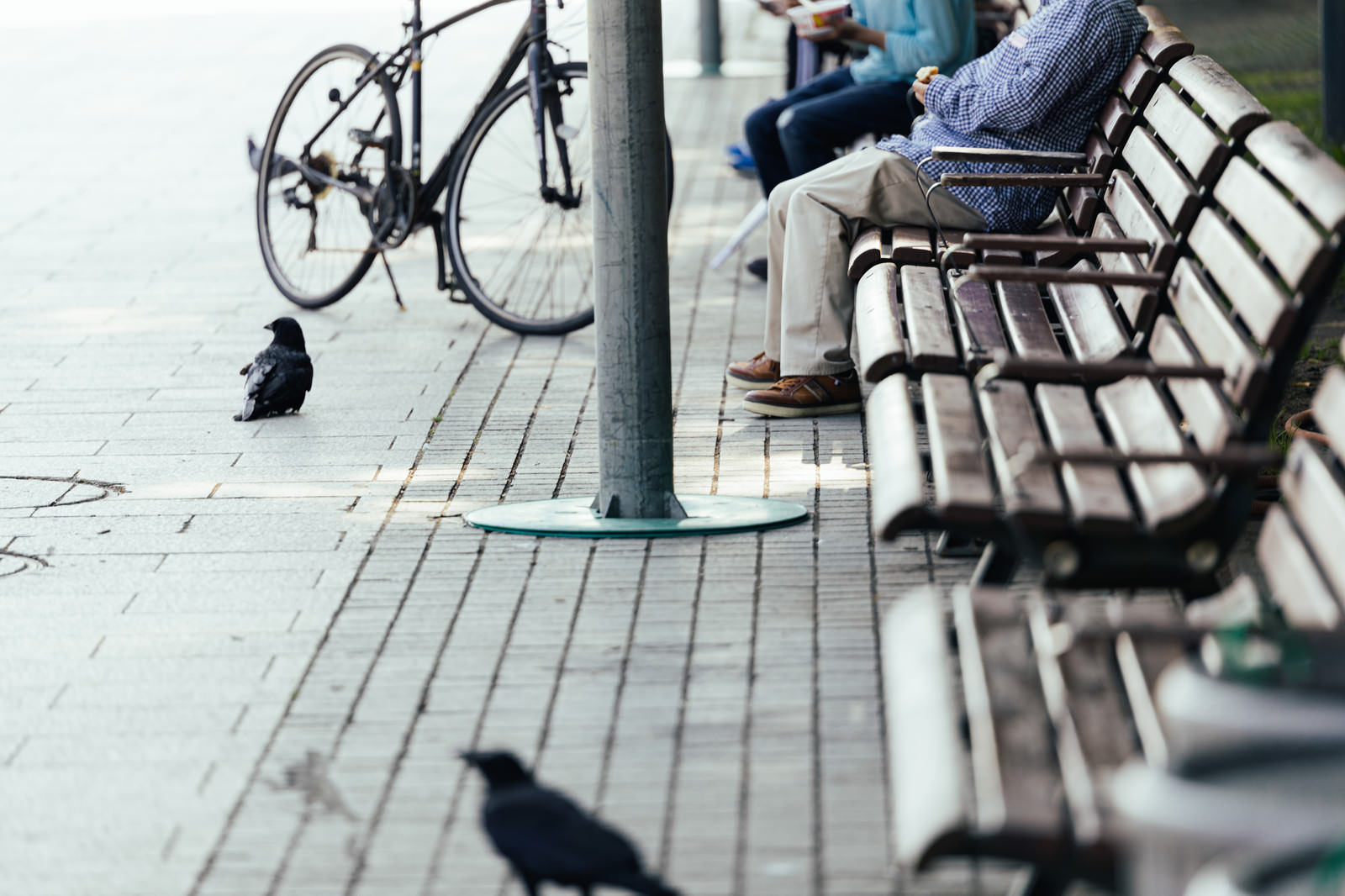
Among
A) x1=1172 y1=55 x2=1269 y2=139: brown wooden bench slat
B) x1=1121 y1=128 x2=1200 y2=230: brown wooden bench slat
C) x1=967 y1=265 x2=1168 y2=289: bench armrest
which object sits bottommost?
x1=967 y1=265 x2=1168 y2=289: bench armrest

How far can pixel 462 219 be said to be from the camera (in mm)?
6855

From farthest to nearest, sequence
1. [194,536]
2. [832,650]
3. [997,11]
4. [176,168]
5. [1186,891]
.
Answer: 1. [176,168]
2. [997,11]
3. [194,536]
4. [832,650]
5. [1186,891]

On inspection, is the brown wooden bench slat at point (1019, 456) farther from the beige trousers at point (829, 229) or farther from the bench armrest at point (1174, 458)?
the beige trousers at point (829, 229)

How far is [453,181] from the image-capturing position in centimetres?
673

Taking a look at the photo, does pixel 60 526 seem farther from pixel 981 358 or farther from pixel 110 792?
pixel 981 358

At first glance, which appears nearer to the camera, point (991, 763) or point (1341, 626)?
point (991, 763)

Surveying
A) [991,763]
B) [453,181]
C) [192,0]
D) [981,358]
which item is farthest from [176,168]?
[192,0]

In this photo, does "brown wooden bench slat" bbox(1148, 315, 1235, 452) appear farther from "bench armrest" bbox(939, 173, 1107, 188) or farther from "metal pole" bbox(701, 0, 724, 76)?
"metal pole" bbox(701, 0, 724, 76)

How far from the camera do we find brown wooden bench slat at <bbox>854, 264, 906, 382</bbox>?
416 cm

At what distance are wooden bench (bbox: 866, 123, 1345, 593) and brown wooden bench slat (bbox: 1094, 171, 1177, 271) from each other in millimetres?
237

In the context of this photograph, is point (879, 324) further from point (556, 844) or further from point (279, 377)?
point (279, 377)

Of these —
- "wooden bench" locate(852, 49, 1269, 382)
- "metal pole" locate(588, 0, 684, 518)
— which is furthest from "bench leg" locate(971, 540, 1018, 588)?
"metal pole" locate(588, 0, 684, 518)

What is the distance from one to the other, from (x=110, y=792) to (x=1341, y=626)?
7.37 feet

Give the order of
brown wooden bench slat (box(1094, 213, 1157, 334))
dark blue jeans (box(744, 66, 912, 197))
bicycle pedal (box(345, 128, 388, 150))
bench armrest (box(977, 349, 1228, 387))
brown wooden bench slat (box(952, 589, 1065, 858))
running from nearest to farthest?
brown wooden bench slat (box(952, 589, 1065, 858)), bench armrest (box(977, 349, 1228, 387)), brown wooden bench slat (box(1094, 213, 1157, 334)), bicycle pedal (box(345, 128, 388, 150)), dark blue jeans (box(744, 66, 912, 197))
